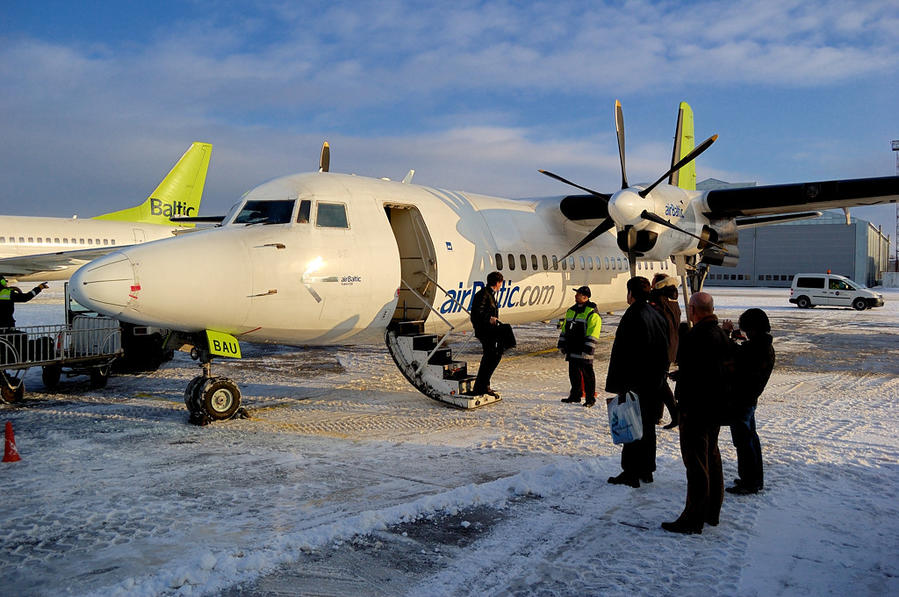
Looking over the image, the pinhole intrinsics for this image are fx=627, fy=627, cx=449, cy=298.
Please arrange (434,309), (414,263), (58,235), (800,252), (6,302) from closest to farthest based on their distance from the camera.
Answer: (434,309)
(414,263)
(6,302)
(58,235)
(800,252)

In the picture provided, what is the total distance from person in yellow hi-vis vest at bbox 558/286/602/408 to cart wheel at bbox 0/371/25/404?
25.7 feet

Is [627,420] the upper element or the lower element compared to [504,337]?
lower

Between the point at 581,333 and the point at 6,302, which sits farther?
the point at 6,302

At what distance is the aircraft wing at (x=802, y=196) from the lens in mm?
11977

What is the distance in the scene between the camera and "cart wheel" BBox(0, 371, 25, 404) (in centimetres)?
888

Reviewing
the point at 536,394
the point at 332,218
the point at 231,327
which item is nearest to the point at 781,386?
the point at 536,394

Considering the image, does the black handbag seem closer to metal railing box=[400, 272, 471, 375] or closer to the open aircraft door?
metal railing box=[400, 272, 471, 375]

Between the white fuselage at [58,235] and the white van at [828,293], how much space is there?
2988 centimetres

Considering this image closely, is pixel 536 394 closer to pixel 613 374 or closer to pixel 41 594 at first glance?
pixel 613 374

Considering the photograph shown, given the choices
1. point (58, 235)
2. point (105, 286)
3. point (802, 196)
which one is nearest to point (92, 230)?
point (58, 235)

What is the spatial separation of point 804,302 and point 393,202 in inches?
1142

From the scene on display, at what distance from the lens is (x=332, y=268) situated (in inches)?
314

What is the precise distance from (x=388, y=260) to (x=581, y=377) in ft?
10.7

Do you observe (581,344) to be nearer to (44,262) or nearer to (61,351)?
(61,351)
